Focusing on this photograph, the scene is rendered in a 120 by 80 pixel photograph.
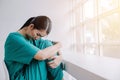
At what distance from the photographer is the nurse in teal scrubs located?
1.02 metres

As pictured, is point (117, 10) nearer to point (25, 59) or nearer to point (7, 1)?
point (25, 59)

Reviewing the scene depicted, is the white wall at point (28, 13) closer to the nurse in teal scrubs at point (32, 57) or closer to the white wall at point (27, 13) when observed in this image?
the white wall at point (27, 13)

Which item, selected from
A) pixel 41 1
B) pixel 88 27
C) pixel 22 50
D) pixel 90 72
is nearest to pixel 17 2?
pixel 41 1

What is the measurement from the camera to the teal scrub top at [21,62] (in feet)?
3.40

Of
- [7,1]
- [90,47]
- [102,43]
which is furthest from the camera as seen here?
[7,1]

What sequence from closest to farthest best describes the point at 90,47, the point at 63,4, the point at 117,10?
the point at 117,10 → the point at 90,47 → the point at 63,4

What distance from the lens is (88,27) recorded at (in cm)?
378

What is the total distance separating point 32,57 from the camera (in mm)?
1009

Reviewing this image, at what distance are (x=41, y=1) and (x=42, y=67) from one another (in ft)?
10.8

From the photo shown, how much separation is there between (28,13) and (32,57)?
3.23 meters

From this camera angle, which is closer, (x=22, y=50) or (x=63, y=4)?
(x=22, y=50)

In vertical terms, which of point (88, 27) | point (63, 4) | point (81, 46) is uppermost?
point (63, 4)

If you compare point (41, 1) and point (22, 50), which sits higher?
point (41, 1)

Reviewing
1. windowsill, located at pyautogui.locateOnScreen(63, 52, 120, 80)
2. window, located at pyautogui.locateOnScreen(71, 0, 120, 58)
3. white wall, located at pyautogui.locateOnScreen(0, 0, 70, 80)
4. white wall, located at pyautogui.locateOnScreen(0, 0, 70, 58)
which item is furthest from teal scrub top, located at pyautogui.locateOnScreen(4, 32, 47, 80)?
white wall, located at pyautogui.locateOnScreen(0, 0, 70, 58)
